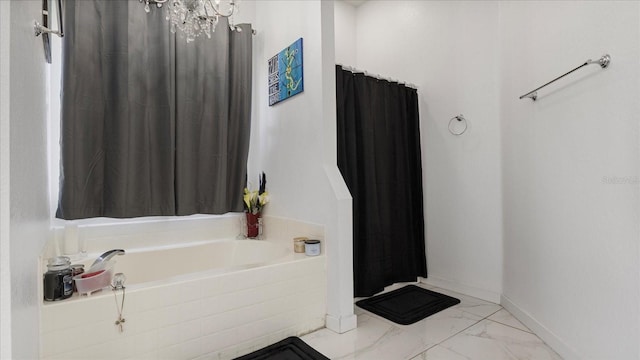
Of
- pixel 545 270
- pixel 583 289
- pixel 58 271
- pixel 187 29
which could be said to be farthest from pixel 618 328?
pixel 187 29

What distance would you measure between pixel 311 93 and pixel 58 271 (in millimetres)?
1642

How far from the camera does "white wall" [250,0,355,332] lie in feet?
6.42

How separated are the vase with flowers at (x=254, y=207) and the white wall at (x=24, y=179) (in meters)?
1.40

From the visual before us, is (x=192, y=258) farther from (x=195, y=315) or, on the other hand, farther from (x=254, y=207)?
(x=195, y=315)

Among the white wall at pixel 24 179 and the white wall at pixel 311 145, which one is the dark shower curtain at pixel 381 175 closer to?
the white wall at pixel 311 145

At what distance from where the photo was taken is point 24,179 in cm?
101

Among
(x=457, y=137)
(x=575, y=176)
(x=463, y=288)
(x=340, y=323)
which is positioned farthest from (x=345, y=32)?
(x=340, y=323)

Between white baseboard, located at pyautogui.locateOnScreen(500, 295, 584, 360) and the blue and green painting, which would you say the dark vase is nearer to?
the blue and green painting

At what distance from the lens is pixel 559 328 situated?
1.70m

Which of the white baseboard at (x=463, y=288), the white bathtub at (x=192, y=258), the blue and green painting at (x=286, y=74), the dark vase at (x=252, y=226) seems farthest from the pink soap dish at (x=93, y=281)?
the white baseboard at (x=463, y=288)

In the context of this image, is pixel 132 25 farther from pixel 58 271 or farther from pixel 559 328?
pixel 559 328

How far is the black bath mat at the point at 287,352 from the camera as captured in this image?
5.33 ft

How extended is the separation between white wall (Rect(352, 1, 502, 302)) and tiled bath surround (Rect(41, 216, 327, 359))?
53.5 inches

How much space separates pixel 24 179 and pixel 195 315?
90cm
